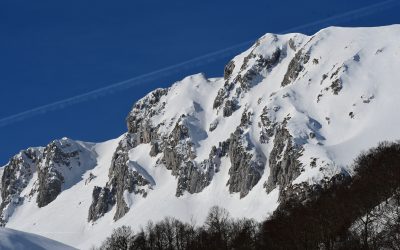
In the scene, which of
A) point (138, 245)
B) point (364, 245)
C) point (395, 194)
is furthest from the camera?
point (138, 245)

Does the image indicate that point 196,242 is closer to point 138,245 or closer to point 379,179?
point 138,245

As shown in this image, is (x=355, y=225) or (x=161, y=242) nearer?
(x=355, y=225)

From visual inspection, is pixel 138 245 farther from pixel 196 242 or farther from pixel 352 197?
pixel 352 197

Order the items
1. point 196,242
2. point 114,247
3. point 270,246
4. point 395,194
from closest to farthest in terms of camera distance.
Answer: point 395,194, point 270,246, point 196,242, point 114,247

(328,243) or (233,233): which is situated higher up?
(233,233)

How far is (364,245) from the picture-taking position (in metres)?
66.1

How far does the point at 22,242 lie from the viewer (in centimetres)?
9394

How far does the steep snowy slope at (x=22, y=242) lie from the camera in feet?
297

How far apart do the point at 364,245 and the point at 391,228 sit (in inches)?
128

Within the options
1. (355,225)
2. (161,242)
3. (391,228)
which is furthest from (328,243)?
(161,242)

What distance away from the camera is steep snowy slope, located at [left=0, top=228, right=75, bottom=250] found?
297 ft

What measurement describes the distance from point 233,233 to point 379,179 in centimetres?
3795

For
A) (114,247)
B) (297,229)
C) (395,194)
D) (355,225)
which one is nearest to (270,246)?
(297,229)

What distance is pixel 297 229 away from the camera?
81250mm
